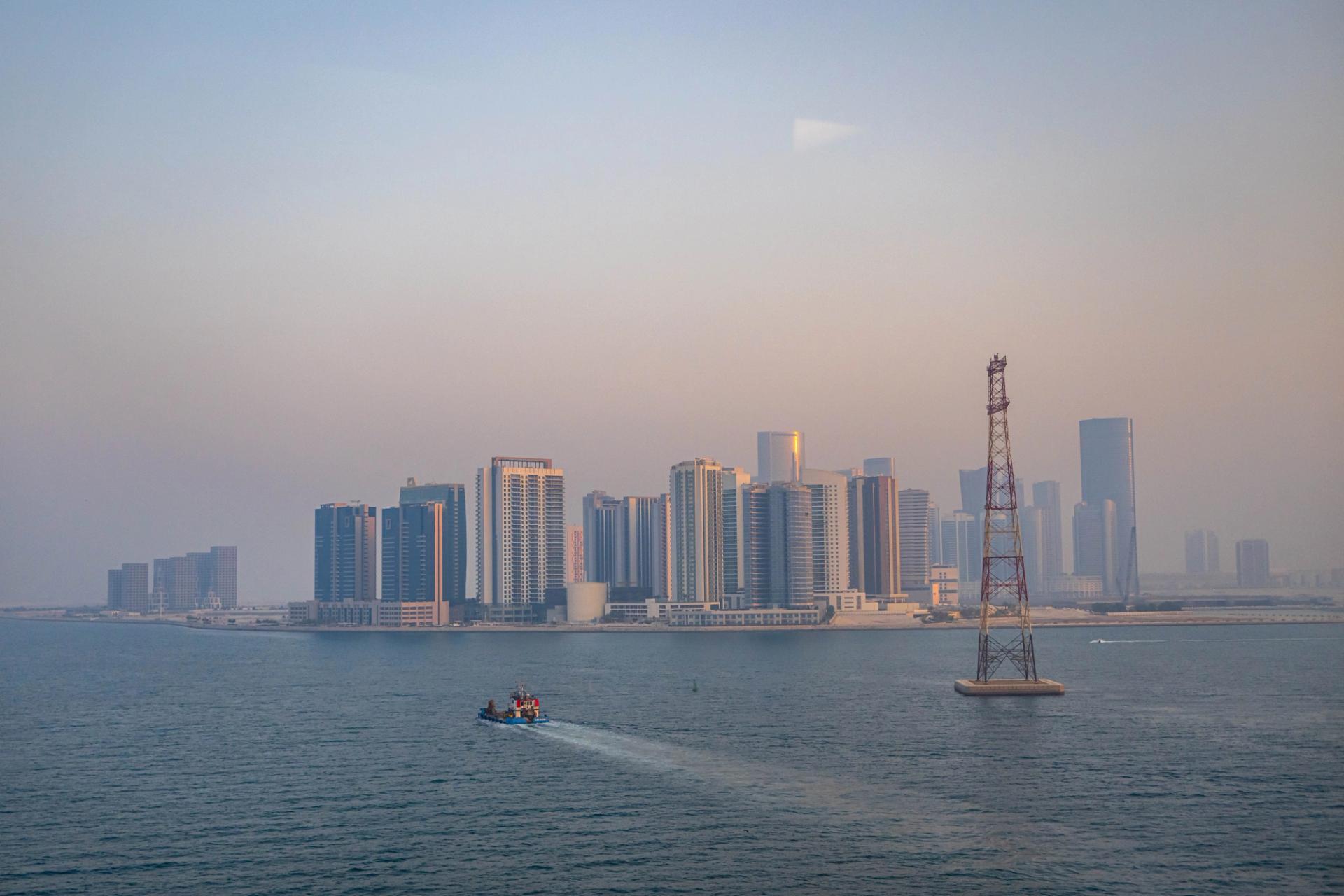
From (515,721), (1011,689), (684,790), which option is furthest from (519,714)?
(1011,689)

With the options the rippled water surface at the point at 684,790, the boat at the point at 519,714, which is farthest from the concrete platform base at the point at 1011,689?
the boat at the point at 519,714

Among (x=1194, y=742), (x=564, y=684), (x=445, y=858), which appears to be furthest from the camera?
(x=564, y=684)

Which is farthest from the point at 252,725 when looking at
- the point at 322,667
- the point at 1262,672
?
the point at 1262,672

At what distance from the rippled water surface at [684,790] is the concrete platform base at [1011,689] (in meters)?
1.24

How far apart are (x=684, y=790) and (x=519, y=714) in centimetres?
2202

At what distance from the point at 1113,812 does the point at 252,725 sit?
150ft

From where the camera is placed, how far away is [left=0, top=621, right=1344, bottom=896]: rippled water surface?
33.5 meters

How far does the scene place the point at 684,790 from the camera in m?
44.0

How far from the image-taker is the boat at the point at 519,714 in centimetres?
6348

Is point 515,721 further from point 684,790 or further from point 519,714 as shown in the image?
point 684,790

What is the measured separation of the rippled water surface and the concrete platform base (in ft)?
4.08

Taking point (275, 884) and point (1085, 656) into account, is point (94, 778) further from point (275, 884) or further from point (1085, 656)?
point (1085, 656)

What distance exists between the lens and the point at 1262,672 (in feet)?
320

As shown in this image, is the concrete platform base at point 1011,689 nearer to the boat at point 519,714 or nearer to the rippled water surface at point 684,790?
the rippled water surface at point 684,790
